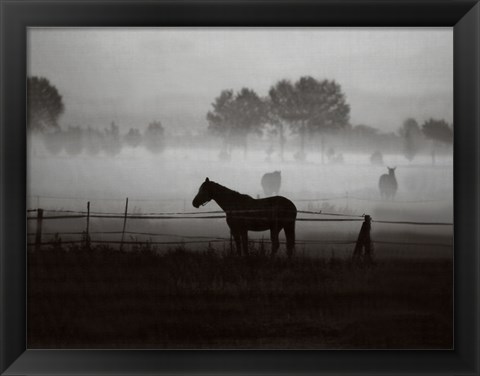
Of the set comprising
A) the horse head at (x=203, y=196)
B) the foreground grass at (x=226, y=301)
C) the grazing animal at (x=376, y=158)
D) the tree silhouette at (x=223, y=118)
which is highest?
the tree silhouette at (x=223, y=118)

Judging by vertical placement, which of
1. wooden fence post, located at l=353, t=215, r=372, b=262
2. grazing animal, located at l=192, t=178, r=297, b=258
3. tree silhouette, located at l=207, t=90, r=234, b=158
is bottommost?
wooden fence post, located at l=353, t=215, r=372, b=262

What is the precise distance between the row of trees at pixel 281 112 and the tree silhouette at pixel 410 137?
29 cm

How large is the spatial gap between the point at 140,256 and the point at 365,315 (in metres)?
1.14

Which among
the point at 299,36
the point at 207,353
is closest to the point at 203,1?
the point at 299,36

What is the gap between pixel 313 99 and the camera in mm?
2299

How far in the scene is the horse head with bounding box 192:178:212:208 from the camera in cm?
230

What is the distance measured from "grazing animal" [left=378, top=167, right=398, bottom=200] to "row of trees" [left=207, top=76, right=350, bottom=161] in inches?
12.4

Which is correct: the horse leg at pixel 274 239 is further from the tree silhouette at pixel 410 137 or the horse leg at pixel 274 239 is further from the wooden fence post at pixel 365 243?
the tree silhouette at pixel 410 137

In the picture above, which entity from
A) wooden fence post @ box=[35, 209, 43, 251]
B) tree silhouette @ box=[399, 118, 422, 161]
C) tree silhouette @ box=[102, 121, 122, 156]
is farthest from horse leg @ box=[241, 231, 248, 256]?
wooden fence post @ box=[35, 209, 43, 251]

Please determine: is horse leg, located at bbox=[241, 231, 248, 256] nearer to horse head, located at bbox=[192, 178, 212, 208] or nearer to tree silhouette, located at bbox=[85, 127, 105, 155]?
horse head, located at bbox=[192, 178, 212, 208]

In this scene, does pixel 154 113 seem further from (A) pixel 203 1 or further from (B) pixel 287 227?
(B) pixel 287 227

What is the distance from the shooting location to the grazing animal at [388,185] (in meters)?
2.33

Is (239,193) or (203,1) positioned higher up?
(203,1)

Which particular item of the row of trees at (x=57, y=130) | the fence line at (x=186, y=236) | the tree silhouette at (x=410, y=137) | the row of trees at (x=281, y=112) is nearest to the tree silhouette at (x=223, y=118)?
the row of trees at (x=281, y=112)
